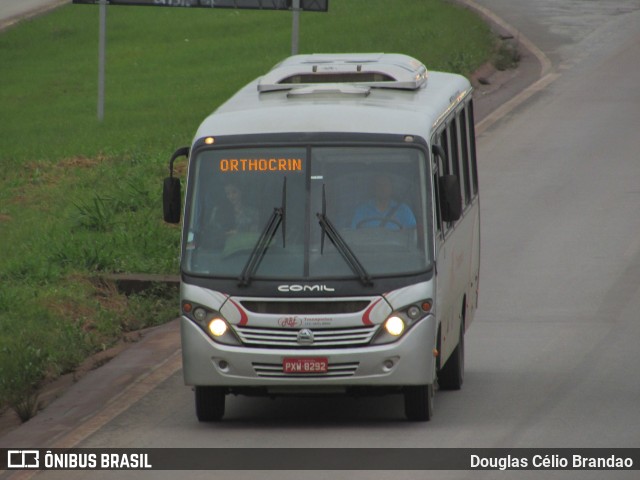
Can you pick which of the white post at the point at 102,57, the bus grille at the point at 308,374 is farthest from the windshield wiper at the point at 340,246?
the white post at the point at 102,57

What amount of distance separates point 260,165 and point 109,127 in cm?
2391

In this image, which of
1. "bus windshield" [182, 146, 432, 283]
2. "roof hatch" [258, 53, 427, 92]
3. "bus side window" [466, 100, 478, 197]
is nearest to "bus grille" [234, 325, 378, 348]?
"bus windshield" [182, 146, 432, 283]

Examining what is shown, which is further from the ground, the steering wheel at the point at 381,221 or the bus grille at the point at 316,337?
the steering wheel at the point at 381,221

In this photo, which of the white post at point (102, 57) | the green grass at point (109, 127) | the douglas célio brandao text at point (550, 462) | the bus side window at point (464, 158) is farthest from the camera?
the white post at point (102, 57)

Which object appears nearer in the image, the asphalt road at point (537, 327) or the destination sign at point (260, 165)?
the asphalt road at point (537, 327)

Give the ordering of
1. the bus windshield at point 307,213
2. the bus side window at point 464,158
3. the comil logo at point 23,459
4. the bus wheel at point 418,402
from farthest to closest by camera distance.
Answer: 1. the bus side window at point 464,158
2. the bus wheel at point 418,402
3. the bus windshield at point 307,213
4. the comil logo at point 23,459

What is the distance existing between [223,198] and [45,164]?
18.5 m

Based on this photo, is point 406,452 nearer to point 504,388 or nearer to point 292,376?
point 292,376

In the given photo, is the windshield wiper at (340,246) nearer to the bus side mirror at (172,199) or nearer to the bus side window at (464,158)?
the bus side mirror at (172,199)

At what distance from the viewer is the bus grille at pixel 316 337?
13.0m

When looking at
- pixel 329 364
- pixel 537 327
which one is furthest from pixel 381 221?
pixel 537 327

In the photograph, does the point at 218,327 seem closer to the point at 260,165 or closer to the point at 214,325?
the point at 214,325

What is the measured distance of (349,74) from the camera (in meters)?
15.8

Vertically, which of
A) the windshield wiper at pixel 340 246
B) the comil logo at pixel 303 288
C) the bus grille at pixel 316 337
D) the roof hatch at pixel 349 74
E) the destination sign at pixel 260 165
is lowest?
the bus grille at pixel 316 337
